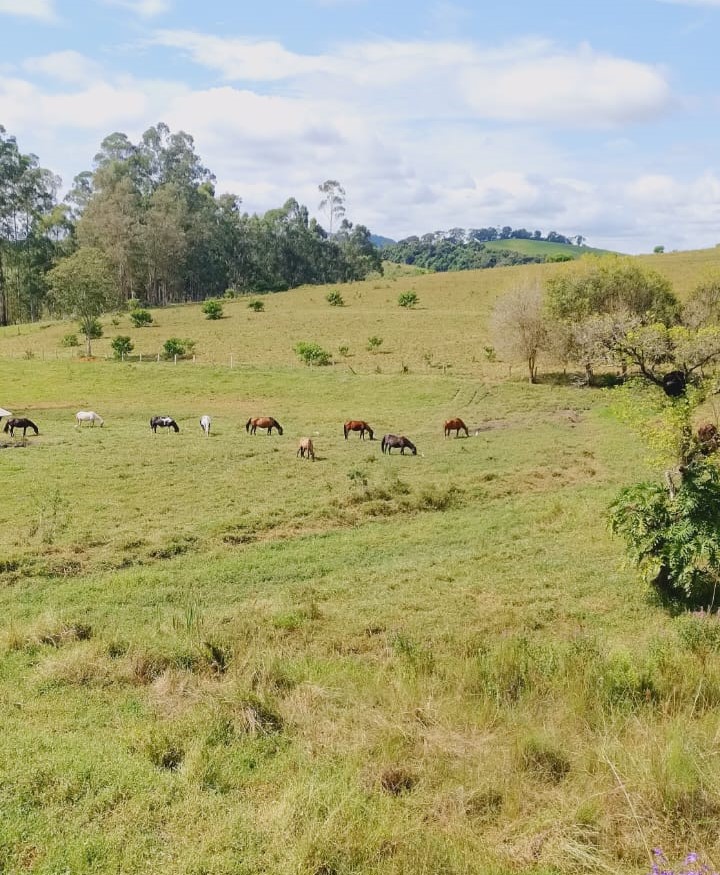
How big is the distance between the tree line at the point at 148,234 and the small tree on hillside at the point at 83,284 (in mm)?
489

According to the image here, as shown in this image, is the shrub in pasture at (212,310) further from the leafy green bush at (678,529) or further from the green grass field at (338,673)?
the leafy green bush at (678,529)

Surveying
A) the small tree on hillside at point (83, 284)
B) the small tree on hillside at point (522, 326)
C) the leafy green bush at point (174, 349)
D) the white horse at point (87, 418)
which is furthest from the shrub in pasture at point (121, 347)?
the small tree on hillside at point (522, 326)

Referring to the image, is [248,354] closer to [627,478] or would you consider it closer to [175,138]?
[627,478]

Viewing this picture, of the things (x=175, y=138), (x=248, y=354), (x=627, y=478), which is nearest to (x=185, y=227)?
(x=175, y=138)

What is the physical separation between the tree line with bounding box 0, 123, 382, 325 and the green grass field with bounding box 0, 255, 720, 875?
156 feet

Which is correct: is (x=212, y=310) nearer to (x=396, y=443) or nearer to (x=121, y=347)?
(x=121, y=347)

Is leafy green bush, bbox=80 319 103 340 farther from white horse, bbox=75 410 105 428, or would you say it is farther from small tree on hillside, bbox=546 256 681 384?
small tree on hillside, bbox=546 256 681 384

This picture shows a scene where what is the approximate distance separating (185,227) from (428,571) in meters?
93.3

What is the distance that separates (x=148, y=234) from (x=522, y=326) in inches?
2347

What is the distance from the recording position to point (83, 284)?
55.9 metres

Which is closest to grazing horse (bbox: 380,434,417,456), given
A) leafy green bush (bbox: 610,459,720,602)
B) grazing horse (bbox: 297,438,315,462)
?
grazing horse (bbox: 297,438,315,462)

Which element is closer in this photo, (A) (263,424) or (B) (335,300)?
(A) (263,424)

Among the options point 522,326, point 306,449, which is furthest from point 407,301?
point 306,449

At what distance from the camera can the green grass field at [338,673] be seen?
17.0 ft
